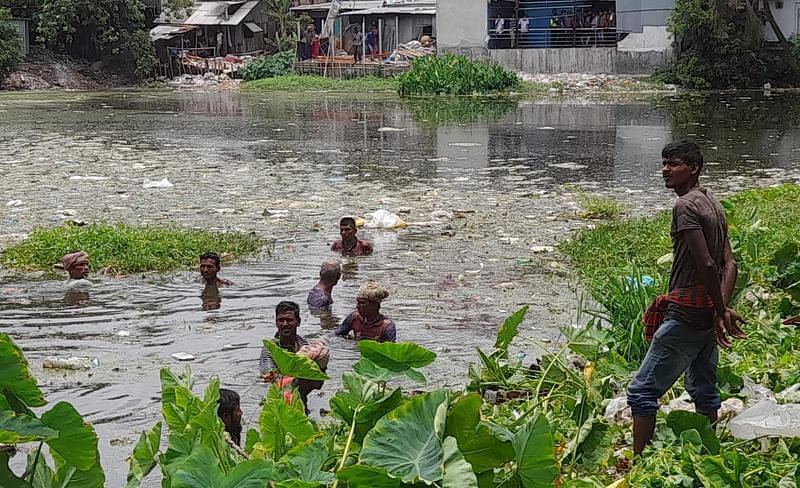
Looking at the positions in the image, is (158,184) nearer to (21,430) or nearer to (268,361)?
(268,361)

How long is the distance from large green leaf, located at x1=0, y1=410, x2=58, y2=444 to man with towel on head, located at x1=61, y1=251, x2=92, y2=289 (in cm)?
528

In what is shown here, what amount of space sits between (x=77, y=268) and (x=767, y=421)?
16.7 ft

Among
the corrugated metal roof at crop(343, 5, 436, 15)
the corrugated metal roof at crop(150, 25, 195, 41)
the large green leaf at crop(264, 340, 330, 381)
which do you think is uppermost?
the corrugated metal roof at crop(343, 5, 436, 15)

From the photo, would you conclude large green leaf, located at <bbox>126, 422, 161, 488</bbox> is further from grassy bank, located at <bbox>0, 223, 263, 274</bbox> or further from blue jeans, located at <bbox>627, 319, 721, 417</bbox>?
grassy bank, located at <bbox>0, 223, 263, 274</bbox>

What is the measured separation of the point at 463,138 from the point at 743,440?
13166 millimetres

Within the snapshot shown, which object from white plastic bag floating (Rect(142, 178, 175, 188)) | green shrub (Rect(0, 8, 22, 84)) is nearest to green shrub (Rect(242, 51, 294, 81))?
green shrub (Rect(0, 8, 22, 84))

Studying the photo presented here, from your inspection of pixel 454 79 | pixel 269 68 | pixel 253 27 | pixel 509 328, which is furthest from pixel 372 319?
pixel 253 27

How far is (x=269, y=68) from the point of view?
38.2 metres

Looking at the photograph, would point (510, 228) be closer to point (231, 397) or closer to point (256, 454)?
point (231, 397)

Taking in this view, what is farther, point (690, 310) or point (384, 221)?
point (384, 221)

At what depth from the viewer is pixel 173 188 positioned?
11195 millimetres

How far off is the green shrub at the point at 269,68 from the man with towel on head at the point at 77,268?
3120 centimetres

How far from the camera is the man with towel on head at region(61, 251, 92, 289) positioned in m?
7.11

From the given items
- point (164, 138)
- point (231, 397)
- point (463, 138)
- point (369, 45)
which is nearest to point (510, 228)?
point (231, 397)
